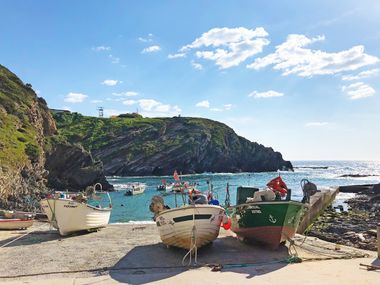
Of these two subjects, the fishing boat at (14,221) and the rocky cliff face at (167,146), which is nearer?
the fishing boat at (14,221)

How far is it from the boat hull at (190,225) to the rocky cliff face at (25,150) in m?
36.3

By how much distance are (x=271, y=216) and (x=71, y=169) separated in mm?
71129

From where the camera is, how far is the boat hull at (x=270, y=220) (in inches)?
563

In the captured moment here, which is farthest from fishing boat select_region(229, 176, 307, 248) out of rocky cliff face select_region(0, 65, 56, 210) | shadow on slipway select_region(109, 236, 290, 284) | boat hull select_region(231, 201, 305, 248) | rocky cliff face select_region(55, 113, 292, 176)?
rocky cliff face select_region(55, 113, 292, 176)

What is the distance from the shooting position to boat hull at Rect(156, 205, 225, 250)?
1357 centimetres

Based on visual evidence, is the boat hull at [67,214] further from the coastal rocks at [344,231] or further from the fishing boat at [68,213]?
the coastal rocks at [344,231]

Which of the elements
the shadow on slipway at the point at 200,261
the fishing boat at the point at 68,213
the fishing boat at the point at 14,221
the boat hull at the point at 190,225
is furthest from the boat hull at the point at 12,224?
the boat hull at the point at 190,225

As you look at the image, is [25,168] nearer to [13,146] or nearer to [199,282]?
[13,146]

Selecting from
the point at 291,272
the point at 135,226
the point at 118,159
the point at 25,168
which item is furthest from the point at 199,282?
the point at 118,159

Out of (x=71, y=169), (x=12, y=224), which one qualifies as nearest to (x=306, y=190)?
(x=12, y=224)

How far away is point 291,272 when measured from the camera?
11.6 m

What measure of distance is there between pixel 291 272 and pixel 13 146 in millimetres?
61363

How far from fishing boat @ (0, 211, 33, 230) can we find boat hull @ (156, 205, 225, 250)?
9.97m

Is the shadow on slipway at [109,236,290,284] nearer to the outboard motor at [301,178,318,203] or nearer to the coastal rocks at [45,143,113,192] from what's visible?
the outboard motor at [301,178,318,203]
